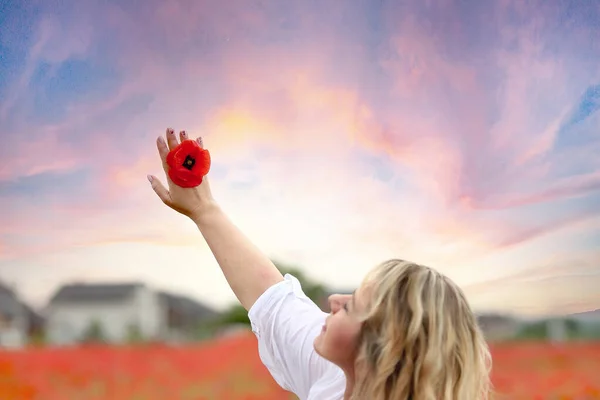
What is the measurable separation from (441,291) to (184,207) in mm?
306

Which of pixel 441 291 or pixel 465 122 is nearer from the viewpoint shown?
pixel 441 291

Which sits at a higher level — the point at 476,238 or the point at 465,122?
the point at 465,122

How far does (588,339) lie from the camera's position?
6.88 feet

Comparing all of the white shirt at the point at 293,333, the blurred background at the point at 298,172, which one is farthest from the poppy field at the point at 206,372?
the white shirt at the point at 293,333

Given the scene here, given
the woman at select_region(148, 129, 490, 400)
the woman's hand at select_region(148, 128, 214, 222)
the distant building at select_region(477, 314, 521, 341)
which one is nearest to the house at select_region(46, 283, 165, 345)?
the distant building at select_region(477, 314, 521, 341)

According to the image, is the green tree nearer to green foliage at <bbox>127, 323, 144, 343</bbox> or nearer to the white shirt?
green foliage at <bbox>127, 323, 144, 343</bbox>

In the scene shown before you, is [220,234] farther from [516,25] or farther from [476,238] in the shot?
[516,25]

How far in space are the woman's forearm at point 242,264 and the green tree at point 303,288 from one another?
1.26 m

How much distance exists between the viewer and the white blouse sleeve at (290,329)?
2.39 ft

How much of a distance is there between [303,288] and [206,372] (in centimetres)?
38

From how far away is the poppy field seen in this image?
196 centimetres

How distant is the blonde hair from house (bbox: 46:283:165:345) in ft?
4.82

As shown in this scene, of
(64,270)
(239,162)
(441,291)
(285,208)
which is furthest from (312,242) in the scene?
(441,291)

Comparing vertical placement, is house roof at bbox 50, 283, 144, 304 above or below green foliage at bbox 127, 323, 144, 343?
above
